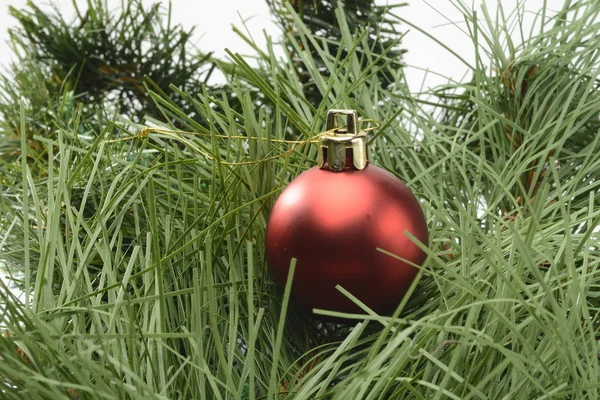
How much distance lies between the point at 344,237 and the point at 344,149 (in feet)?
0.13

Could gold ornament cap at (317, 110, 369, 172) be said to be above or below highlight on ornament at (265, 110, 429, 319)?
above

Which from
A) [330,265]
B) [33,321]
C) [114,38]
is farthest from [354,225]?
[114,38]

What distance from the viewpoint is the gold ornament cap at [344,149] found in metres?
0.33

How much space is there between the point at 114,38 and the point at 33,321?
400mm

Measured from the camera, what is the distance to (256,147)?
0.37 m

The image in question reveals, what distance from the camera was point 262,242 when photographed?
1.18ft

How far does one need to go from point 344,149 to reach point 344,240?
4 centimetres

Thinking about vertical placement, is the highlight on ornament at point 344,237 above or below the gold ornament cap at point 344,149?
below

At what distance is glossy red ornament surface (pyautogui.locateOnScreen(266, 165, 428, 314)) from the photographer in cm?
32

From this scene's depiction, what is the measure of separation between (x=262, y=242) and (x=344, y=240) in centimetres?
5

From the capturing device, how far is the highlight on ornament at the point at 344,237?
32cm

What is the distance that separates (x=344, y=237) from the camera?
0.31 metres

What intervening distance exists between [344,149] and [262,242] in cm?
6

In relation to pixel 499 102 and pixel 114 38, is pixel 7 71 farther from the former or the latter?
pixel 499 102
